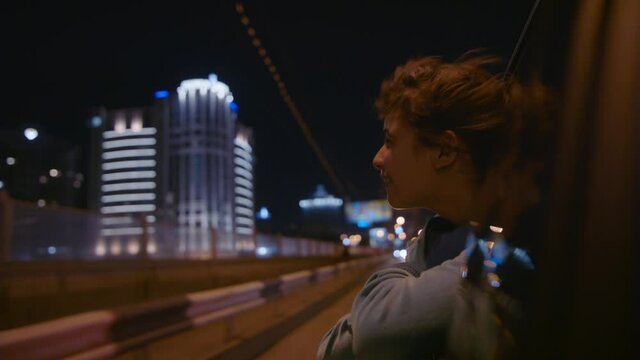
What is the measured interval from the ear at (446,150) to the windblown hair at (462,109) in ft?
0.04

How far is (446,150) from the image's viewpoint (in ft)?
4.44

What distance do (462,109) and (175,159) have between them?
157 meters

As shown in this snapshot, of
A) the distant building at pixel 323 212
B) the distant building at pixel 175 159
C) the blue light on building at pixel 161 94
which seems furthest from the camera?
the blue light on building at pixel 161 94

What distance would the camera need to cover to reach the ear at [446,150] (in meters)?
1.35

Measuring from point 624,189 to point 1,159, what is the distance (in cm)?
8958

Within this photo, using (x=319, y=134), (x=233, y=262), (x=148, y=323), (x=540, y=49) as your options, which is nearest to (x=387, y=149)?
(x=540, y=49)

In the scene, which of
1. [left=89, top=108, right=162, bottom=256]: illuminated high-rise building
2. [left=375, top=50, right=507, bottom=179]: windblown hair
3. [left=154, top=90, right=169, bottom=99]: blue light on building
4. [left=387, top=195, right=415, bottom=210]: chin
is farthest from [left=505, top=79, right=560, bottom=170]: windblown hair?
[left=154, top=90, right=169, bottom=99]: blue light on building

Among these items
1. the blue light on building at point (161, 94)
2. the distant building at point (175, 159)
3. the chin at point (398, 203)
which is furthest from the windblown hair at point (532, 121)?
the blue light on building at point (161, 94)

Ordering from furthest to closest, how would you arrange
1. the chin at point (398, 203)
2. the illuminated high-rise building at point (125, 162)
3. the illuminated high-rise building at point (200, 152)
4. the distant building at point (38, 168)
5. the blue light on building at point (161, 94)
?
the blue light on building at point (161, 94) → the illuminated high-rise building at point (200, 152) → the illuminated high-rise building at point (125, 162) → the distant building at point (38, 168) → the chin at point (398, 203)

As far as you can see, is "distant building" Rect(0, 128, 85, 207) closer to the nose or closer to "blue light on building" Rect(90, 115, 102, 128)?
"blue light on building" Rect(90, 115, 102, 128)

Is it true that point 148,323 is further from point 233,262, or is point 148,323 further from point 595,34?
point 233,262

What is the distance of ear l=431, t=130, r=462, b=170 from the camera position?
4.42ft

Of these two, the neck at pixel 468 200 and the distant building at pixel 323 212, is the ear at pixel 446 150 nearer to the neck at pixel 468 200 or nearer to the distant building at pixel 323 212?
the neck at pixel 468 200

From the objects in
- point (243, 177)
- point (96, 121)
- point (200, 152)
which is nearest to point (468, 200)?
point (96, 121)
